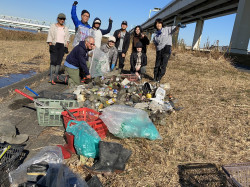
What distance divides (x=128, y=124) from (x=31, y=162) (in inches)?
54.0

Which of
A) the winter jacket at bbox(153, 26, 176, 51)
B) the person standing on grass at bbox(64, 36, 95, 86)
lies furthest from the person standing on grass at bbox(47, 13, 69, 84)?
the winter jacket at bbox(153, 26, 176, 51)

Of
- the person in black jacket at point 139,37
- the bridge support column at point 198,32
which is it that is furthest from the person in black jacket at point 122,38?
the bridge support column at point 198,32

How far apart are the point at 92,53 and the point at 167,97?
8.15 ft

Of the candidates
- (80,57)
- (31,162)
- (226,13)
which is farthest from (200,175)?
(226,13)

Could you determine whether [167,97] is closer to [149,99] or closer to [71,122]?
[149,99]

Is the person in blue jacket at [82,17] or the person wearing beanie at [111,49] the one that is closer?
the person in blue jacket at [82,17]

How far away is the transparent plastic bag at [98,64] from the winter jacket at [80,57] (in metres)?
0.82

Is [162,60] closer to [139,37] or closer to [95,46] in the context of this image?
[139,37]

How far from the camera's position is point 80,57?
4.43 m

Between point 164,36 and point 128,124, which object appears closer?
point 128,124

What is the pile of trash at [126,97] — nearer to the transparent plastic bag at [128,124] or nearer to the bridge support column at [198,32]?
the transparent plastic bag at [128,124]

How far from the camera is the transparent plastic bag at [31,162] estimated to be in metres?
1.68

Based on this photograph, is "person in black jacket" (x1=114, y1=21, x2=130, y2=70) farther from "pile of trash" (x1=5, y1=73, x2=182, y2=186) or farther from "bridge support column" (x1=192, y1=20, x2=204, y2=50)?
"bridge support column" (x1=192, y1=20, x2=204, y2=50)

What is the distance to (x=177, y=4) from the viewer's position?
2247cm
